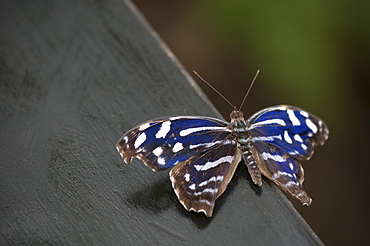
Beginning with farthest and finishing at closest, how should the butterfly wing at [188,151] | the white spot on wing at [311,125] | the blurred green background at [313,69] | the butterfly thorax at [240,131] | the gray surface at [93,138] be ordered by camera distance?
the blurred green background at [313,69]
the white spot on wing at [311,125]
the butterfly thorax at [240,131]
the butterfly wing at [188,151]
the gray surface at [93,138]

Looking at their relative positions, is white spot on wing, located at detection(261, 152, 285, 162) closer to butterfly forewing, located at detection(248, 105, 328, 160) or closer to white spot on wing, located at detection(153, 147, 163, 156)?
butterfly forewing, located at detection(248, 105, 328, 160)

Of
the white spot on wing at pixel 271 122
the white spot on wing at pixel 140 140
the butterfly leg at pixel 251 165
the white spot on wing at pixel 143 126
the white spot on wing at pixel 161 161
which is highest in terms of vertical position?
the white spot on wing at pixel 143 126

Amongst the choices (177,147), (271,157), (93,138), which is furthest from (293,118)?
(93,138)

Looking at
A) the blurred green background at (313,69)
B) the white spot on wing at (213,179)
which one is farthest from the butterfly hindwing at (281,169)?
the blurred green background at (313,69)

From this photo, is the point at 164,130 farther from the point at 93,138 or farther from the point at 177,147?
the point at 93,138

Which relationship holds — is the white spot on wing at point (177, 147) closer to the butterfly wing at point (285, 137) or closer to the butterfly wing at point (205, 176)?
the butterfly wing at point (205, 176)

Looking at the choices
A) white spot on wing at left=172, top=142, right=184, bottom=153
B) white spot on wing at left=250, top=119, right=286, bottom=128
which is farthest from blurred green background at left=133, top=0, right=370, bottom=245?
white spot on wing at left=172, top=142, right=184, bottom=153

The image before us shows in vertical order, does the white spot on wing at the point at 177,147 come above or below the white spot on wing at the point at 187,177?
above
